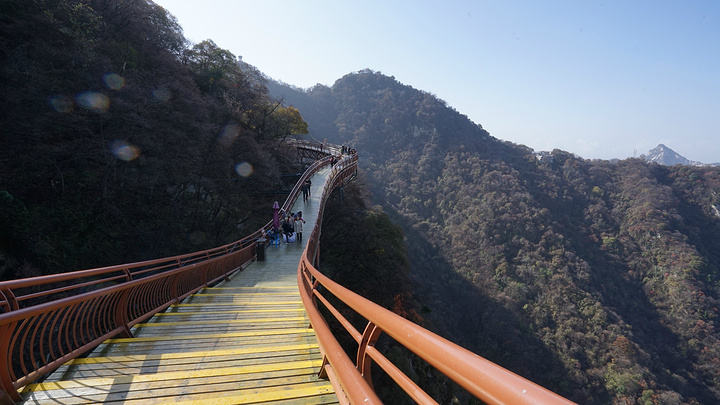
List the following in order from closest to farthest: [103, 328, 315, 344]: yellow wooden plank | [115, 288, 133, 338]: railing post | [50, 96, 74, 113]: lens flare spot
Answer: [103, 328, 315, 344]: yellow wooden plank < [115, 288, 133, 338]: railing post < [50, 96, 74, 113]: lens flare spot

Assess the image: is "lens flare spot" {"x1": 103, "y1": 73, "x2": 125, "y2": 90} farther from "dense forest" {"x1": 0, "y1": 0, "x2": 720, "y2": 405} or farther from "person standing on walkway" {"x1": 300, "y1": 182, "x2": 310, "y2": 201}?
"person standing on walkway" {"x1": 300, "y1": 182, "x2": 310, "y2": 201}

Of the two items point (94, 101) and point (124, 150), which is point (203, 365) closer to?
point (94, 101)

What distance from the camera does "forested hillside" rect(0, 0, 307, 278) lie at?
1031cm

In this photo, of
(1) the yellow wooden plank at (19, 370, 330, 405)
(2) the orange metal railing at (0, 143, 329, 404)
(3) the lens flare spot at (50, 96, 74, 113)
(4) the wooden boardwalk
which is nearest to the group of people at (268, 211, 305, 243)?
(2) the orange metal railing at (0, 143, 329, 404)

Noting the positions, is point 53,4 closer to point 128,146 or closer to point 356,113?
point 128,146

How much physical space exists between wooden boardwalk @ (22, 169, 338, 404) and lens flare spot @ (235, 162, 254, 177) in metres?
15.0

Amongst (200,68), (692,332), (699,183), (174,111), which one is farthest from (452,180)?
(174,111)

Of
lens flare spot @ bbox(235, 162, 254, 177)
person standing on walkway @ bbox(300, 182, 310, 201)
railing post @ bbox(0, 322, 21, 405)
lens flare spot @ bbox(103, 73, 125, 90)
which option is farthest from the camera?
lens flare spot @ bbox(235, 162, 254, 177)

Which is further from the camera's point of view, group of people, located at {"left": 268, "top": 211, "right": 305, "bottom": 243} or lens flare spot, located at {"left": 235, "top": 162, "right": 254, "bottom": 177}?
lens flare spot, located at {"left": 235, "top": 162, "right": 254, "bottom": 177}

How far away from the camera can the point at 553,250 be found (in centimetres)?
6072

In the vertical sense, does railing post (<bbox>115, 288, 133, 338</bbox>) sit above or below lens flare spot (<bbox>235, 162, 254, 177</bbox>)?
below

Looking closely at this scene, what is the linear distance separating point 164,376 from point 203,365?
41 centimetres

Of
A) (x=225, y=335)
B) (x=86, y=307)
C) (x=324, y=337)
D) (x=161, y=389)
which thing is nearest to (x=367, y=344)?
(x=324, y=337)

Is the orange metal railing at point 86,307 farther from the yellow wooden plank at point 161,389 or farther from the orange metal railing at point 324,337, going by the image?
the yellow wooden plank at point 161,389
